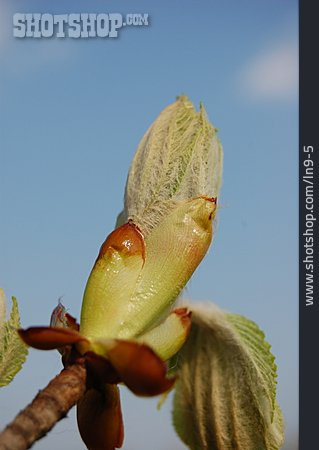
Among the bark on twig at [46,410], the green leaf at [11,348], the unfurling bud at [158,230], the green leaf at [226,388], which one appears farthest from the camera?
the green leaf at [226,388]

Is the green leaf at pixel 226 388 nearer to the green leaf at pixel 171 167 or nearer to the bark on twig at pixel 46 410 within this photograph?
the green leaf at pixel 171 167

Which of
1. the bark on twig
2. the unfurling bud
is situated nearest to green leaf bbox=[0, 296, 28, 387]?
the unfurling bud

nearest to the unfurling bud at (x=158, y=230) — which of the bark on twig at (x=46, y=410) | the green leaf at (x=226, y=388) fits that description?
the bark on twig at (x=46, y=410)

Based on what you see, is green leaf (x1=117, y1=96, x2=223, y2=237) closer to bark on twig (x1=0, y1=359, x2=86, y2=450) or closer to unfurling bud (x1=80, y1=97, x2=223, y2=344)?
unfurling bud (x1=80, y1=97, x2=223, y2=344)

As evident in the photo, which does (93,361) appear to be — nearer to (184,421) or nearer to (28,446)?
(28,446)

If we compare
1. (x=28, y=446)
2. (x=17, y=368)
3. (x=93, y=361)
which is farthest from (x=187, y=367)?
(x=28, y=446)

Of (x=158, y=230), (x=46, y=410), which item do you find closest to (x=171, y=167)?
(x=158, y=230)

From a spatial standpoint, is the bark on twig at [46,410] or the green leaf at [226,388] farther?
the green leaf at [226,388]
